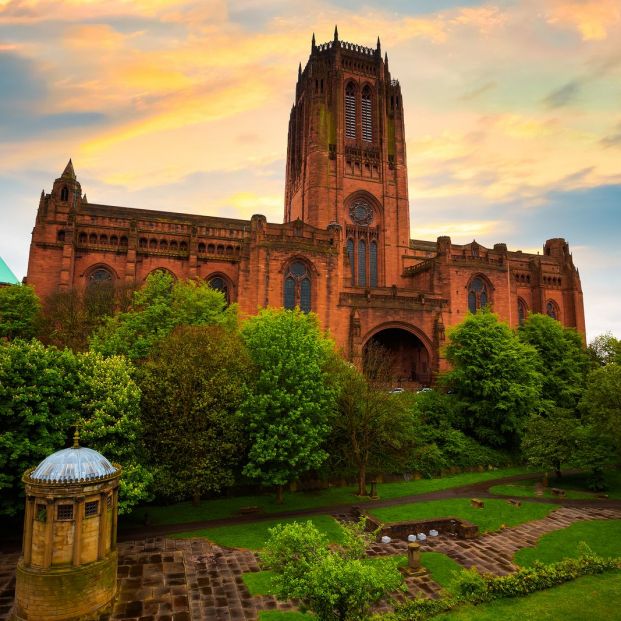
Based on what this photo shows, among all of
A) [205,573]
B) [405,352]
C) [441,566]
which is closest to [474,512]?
[441,566]

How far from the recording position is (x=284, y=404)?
23.4 meters

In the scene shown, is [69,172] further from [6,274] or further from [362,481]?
[362,481]

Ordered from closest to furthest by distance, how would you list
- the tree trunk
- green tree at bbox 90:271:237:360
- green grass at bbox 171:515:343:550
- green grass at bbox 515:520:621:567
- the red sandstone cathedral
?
green grass at bbox 515:520:621:567 → green grass at bbox 171:515:343:550 → the tree trunk → green tree at bbox 90:271:237:360 → the red sandstone cathedral

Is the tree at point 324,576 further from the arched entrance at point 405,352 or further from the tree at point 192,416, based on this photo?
the arched entrance at point 405,352

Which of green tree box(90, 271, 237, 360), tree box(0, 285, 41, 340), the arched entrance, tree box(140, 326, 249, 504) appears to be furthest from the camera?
the arched entrance

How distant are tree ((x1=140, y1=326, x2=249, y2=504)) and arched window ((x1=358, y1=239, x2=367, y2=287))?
118 feet

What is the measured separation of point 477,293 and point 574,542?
37.2m

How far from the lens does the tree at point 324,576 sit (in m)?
9.77

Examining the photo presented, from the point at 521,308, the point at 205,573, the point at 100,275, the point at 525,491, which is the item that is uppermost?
the point at 100,275

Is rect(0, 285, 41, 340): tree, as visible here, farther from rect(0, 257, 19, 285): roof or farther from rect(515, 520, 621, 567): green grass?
rect(0, 257, 19, 285): roof

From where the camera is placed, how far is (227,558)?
17.6 m

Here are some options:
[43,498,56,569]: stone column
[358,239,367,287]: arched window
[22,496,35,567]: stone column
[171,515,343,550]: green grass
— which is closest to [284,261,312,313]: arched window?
[358,239,367,287]: arched window

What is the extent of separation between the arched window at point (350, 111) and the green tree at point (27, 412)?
52.2 m

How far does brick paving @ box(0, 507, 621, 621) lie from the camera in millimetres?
13883
